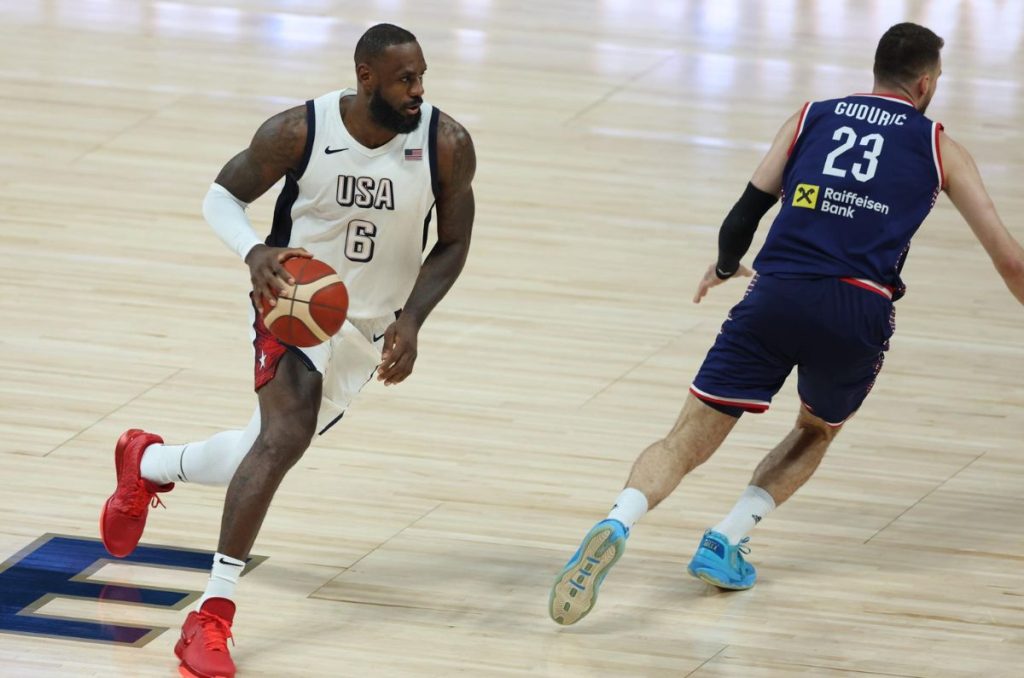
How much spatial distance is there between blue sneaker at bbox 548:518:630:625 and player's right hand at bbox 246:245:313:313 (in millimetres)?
1089

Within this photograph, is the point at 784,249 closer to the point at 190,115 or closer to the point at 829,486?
the point at 829,486

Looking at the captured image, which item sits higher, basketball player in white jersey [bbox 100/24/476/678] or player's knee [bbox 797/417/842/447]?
basketball player in white jersey [bbox 100/24/476/678]

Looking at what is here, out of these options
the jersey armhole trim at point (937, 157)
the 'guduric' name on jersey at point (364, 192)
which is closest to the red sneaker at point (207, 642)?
the 'guduric' name on jersey at point (364, 192)

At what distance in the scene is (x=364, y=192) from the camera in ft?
Result: 16.9

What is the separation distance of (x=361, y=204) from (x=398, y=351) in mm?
462

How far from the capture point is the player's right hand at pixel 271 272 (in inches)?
192

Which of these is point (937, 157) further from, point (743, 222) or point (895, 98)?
point (743, 222)

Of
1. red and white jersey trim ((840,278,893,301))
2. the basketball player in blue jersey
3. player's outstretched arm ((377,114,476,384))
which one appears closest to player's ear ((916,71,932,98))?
the basketball player in blue jersey

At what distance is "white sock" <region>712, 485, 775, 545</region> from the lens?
552 cm

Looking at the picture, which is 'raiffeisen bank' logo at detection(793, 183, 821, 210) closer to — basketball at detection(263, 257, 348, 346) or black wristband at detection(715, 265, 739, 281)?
black wristband at detection(715, 265, 739, 281)

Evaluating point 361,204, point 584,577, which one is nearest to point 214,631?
point 584,577

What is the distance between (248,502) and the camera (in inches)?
193

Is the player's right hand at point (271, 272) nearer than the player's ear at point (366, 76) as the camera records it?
Yes

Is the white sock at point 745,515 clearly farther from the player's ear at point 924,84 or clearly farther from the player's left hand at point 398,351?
the player's ear at point 924,84
